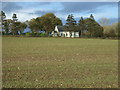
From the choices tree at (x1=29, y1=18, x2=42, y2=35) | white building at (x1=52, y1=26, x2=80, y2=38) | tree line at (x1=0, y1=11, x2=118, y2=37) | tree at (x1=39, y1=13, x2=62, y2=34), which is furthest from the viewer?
white building at (x1=52, y1=26, x2=80, y2=38)

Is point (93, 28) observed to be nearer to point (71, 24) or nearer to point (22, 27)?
point (71, 24)

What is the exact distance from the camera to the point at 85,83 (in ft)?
17.4

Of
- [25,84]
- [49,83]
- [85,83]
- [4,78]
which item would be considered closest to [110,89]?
[85,83]

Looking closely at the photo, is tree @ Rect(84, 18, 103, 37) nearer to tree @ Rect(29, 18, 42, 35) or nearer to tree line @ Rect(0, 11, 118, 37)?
tree line @ Rect(0, 11, 118, 37)

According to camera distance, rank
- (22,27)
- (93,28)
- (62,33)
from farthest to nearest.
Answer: (62,33)
(22,27)
(93,28)

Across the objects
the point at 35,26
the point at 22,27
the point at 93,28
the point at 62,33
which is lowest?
the point at 62,33

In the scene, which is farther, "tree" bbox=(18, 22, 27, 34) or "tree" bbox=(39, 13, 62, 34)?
"tree" bbox=(39, 13, 62, 34)

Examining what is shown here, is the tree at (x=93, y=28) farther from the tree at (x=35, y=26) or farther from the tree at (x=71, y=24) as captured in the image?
the tree at (x=35, y=26)

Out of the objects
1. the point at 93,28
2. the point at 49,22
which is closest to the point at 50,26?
the point at 49,22

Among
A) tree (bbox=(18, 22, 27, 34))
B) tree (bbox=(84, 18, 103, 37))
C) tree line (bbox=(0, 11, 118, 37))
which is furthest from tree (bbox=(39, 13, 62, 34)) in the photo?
tree (bbox=(84, 18, 103, 37))

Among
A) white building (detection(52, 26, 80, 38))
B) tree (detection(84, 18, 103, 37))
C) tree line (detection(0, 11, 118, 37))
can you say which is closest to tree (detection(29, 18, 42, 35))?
tree line (detection(0, 11, 118, 37))

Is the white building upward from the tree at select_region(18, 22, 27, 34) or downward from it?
downward

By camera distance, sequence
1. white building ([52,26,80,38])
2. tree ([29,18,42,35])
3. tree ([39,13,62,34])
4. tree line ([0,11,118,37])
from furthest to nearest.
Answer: white building ([52,26,80,38]), tree ([39,13,62,34]), tree ([29,18,42,35]), tree line ([0,11,118,37])

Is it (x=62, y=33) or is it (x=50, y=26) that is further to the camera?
(x=62, y=33)
